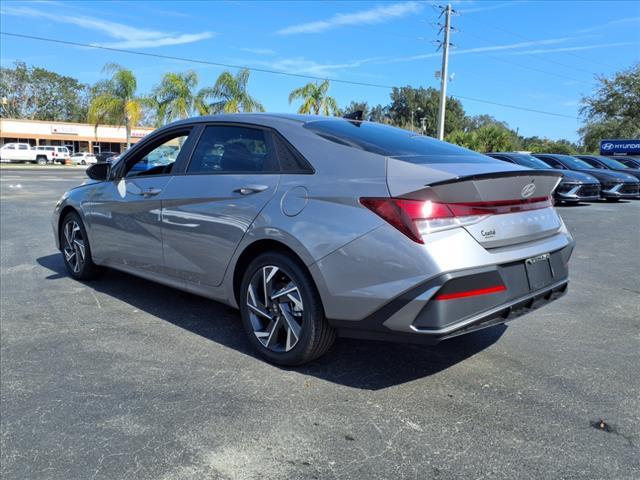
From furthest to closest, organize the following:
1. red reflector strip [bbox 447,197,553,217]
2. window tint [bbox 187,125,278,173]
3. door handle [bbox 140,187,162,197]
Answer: door handle [bbox 140,187,162,197], window tint [bbox 187,125,278,173], red reflector strip [bbox 447,197,553,217]

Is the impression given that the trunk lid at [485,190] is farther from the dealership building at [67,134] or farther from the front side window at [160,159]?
the dealership building at [67,134]

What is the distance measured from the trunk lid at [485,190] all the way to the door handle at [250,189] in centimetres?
92

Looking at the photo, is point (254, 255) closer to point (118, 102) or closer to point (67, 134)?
point (118, 102)

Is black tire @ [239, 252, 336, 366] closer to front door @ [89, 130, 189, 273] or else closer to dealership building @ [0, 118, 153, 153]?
front door @ [89, 130, 189, 273]

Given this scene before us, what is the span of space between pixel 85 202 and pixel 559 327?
4.57 m

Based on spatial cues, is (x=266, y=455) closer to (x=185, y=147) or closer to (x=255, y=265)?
(x=255, y=265)

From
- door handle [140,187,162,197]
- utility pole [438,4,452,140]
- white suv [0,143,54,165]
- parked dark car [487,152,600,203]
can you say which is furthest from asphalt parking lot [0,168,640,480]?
white suv [0,143,54,165]

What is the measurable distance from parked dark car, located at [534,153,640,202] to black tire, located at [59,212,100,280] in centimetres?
1418

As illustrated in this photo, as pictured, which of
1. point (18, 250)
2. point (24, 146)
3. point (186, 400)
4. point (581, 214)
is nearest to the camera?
point (186, 400)

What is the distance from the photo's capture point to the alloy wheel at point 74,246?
543cm

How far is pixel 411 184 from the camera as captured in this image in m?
2.83

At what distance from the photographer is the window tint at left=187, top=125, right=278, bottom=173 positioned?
3646mm

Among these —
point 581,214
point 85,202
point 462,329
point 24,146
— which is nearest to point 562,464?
point 462,329

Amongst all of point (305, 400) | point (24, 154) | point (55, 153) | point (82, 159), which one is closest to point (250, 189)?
point (305, 400)
